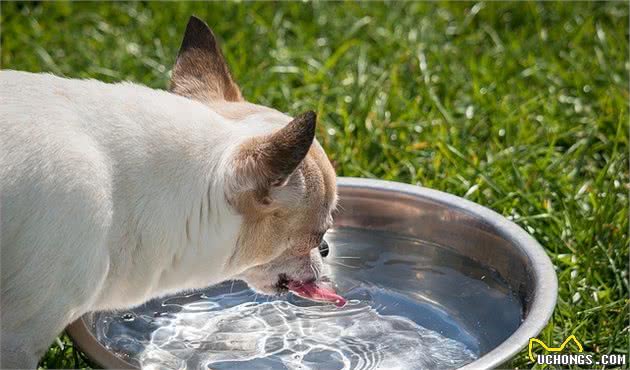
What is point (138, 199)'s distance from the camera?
3.25 meters

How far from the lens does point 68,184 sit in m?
3.08

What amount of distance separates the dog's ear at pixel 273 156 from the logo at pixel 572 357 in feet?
A: 3.70

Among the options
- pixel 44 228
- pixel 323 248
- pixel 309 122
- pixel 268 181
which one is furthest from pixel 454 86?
pixel 44 228

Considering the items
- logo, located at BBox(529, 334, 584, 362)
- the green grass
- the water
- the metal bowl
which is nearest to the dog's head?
the water

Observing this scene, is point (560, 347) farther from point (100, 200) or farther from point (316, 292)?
point (100, 200)

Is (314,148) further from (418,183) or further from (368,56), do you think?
(368,56)

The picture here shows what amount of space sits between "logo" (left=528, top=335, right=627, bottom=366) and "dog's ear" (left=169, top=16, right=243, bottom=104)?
132cm

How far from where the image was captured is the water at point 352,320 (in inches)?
155

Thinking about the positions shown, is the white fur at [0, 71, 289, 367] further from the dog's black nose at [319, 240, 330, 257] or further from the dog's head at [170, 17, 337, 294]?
the dog's black nose at [319, 240, 330, 257]

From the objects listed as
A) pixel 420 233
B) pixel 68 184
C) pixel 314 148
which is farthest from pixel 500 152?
pixel 68 184

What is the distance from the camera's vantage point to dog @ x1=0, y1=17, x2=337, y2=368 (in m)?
3.07

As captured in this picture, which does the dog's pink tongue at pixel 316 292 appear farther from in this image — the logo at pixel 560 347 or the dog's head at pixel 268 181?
the logo at pixel 560 347

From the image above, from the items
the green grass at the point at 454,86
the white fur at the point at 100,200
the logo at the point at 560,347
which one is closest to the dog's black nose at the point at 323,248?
the white fur at the point at 100,200

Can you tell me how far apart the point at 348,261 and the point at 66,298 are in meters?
1.68
